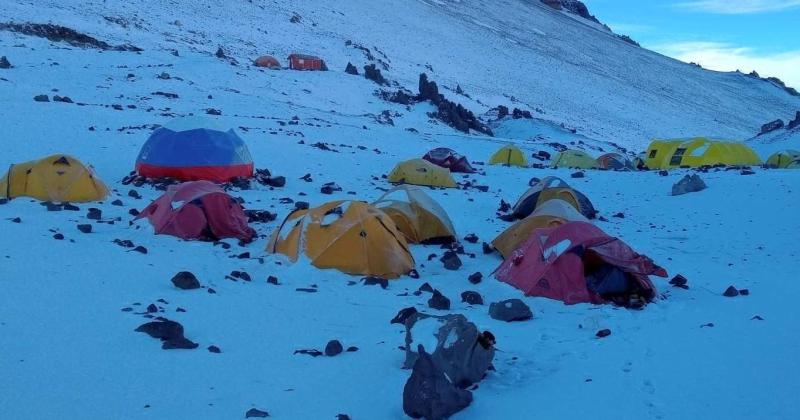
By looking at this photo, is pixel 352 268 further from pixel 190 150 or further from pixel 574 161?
pixel 574 161

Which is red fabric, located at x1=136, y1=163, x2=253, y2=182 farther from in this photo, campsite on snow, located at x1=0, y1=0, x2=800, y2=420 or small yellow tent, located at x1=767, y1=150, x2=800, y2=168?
small yellow tent, located at x1=767, y1=150, x2=800, y2=168

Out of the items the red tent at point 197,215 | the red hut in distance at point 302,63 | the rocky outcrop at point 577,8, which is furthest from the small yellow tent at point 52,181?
the rocky outcrop at point 577,8

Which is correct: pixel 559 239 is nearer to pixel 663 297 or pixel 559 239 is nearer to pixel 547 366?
pixel 663 297

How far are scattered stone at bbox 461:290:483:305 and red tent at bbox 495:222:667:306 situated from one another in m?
0.60

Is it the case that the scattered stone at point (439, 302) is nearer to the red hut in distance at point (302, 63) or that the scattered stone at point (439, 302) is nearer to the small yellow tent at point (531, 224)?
the small yellow tent at point (531, 224)

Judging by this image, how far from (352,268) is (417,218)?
215cm

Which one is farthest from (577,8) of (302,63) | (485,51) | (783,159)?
(783,159)

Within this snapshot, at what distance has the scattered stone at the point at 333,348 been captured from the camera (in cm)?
627

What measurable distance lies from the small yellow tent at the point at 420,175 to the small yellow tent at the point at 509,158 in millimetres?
6003

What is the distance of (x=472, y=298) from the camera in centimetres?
817

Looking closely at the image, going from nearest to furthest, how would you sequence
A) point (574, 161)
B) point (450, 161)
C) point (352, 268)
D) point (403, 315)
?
point (403, 315) → point (352, 268) → point (450, 161) → point (574, 161)

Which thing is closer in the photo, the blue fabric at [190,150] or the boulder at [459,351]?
the boulder at [459,351]

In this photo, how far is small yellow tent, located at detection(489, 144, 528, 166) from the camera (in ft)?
72.3

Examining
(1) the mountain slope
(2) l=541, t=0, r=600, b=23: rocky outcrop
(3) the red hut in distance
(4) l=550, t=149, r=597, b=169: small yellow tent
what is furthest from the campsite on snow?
(2) l=541, t=0, r=600, b=23: rocky outcrop
